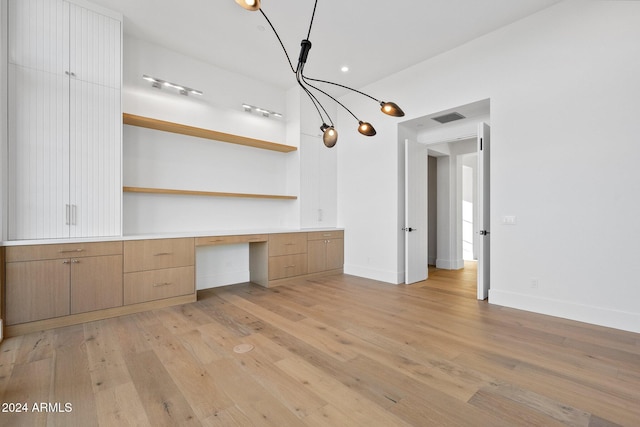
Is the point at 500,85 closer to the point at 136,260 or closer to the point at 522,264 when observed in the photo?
the point at 522,264

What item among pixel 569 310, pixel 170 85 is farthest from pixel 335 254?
pixel 170 85

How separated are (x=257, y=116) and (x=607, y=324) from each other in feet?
18.2

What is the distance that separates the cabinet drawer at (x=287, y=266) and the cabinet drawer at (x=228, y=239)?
16.1 inches

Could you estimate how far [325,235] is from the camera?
5.38 m

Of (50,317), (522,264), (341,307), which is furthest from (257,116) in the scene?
(522,264)

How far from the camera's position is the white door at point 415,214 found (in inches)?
187

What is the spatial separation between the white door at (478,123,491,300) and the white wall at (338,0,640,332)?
4.9 inches

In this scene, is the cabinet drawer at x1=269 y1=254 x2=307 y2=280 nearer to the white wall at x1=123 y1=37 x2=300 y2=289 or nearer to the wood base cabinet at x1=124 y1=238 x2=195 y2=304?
the white wall at x1=123 y1=37 x2=300 y2=289

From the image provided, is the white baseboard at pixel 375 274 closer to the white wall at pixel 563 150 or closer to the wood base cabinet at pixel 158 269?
the white wall at pixel 563 150

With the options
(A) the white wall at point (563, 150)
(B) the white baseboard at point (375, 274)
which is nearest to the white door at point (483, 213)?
(A) the white wall at point (563, 150)

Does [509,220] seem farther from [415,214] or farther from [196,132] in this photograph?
[196,132]

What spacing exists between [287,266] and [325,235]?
3.28ft

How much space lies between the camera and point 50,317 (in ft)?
9.35

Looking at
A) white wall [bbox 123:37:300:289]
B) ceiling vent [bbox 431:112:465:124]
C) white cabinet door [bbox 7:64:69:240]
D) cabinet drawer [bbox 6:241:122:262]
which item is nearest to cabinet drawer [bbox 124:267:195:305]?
cabinet drawer [bbox 6:241:122:262]
